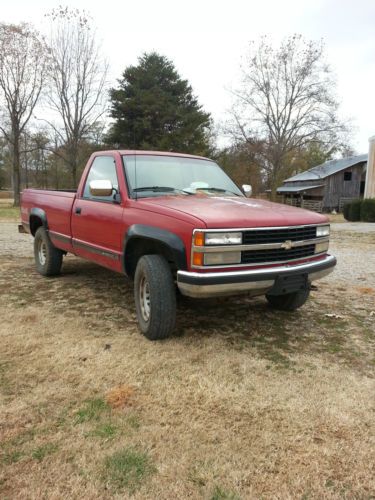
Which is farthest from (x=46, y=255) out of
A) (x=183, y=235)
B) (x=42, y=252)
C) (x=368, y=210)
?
(x=368, y=210)

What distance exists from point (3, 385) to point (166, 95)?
30.9 metres

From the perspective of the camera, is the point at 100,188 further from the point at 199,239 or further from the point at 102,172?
the point at 199,239

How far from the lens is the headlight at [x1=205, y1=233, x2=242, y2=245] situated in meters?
3.30

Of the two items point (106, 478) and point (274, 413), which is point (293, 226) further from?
point (106, 478)

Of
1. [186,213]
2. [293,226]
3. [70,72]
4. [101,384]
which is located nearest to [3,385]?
[101,384]

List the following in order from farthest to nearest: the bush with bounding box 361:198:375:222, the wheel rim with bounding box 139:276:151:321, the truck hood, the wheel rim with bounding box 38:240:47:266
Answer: the bush with bounding box 361:198:375:222
the wheel rim with bounding box 38:240:47:266
the wheel rim with bounding box 139:276:151:321
the truck hood

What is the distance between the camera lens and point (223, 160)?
1447 inches

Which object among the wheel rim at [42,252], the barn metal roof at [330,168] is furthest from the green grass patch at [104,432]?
the barn metal roof at [330,168]

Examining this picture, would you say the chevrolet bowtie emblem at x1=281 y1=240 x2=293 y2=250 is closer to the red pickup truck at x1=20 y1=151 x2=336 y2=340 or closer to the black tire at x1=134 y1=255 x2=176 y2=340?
the red pickup truck at x1=20 y1=151 x2=336 y2=340

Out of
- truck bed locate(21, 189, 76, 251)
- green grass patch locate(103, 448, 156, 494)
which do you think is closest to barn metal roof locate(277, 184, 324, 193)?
truck bed locate(21, 189, 76, 251)

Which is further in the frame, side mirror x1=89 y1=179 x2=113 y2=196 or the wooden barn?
the wooden barn

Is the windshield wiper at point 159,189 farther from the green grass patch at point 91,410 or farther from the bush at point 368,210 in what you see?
the bush at point 368,210

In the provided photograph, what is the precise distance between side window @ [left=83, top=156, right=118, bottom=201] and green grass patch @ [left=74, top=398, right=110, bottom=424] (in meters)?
2.39

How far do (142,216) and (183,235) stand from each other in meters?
0.67
